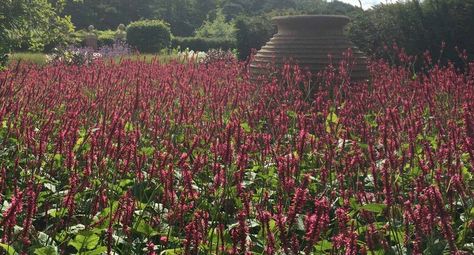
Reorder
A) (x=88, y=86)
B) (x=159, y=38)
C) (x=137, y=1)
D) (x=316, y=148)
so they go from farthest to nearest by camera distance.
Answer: (x=137, y=1), (x=159, y=38), (x=88, y=86), (x=316, y=148)

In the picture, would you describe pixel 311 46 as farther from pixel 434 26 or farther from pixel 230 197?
pixel 230 197

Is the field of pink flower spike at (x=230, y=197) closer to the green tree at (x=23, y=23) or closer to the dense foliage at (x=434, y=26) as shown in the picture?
the green tree at (x=23, y=23)

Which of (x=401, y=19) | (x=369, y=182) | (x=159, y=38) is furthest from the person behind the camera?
(x=159, y=38)

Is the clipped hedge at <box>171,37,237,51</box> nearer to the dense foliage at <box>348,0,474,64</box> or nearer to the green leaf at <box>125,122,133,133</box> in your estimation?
the dense foliage at <box>348,0,474,64</box>

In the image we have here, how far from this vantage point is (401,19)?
1401 cm

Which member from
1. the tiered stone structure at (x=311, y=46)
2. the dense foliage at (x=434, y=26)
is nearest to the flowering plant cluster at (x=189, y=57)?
the tiered stone structure at (x=311, y=46)

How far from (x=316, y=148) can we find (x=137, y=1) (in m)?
61.4

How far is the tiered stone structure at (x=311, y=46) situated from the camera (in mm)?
9695

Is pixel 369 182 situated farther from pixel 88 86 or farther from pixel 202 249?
pixel 88 86

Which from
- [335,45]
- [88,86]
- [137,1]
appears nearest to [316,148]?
[88,86]

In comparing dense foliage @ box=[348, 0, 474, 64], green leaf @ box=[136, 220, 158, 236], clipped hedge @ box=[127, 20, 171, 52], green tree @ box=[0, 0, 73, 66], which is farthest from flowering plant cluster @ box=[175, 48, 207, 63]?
green leaf @ box=[136, 220, 158, 236]

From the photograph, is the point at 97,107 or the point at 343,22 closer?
the point at 97,107

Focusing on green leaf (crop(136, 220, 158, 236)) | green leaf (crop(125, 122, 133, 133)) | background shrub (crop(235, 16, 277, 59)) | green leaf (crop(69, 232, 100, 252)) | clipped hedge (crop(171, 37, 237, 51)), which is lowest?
clipped hedge (crop(171, 37, 237, 51))

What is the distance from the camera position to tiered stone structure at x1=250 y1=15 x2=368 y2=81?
31.8ft
